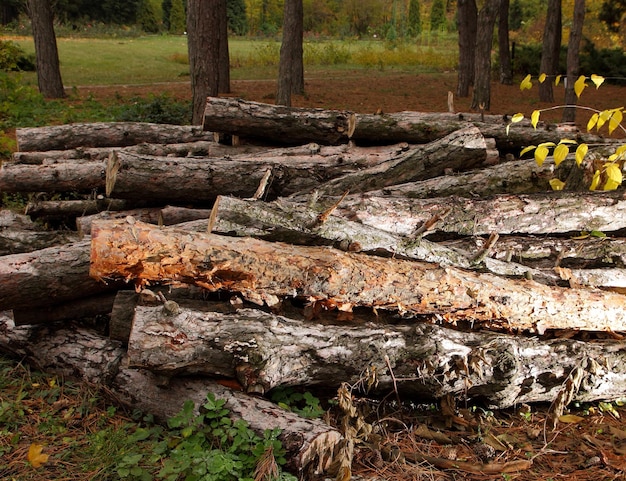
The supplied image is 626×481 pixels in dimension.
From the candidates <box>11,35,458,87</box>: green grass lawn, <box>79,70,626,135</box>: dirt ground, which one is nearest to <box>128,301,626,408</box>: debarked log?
<box>79,70,626,135</box>: dirt ground

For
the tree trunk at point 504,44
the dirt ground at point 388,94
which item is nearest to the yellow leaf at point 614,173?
the dirt ground at point 388,94

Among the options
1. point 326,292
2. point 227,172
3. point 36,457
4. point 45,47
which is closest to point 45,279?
point 36,457

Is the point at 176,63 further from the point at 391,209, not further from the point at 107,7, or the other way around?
the point at 391,209

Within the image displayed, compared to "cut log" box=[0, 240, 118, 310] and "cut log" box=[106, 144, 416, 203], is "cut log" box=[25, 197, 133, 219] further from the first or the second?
"cut log" box=[0, 240, 118, 310]

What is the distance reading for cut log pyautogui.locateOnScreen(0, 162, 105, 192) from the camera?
6.52 meters

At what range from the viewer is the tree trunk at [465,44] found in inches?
741

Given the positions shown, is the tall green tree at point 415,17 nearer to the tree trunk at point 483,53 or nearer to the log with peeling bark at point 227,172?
the tree trunk at point 483,53

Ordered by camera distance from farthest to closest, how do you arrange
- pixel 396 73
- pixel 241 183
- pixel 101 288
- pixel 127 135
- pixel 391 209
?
pixel 396 73 → pixel 127 135 → pixel 241 183 → pixel 391 209 → pixel 101 288

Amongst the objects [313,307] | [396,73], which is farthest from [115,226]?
[396,73]

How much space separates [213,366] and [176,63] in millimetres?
27787

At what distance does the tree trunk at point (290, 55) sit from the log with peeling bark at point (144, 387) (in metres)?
9.27

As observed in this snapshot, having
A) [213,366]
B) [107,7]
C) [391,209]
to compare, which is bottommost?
[213,366]

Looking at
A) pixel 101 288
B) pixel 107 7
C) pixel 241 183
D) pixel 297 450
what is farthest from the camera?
pixel 107 7

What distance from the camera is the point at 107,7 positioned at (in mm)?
45625
